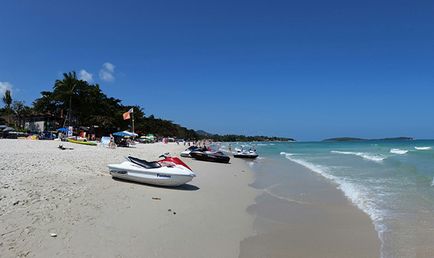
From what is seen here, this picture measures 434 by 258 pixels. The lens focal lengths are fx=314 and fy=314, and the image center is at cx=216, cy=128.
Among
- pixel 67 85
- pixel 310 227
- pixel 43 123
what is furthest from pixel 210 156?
pixel 43 123

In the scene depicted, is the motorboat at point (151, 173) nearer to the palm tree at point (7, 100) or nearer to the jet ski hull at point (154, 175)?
the jet ski hull at point (154, 175)

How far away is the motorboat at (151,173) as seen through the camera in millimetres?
11414

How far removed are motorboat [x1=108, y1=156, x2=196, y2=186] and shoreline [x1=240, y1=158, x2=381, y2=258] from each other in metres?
2.96

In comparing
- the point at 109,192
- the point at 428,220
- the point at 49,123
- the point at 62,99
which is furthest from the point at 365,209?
the point at 49,123

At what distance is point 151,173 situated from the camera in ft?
37.4

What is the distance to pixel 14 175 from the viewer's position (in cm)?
952

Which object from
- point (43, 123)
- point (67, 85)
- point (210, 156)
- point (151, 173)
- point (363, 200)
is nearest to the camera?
point (363, 200)

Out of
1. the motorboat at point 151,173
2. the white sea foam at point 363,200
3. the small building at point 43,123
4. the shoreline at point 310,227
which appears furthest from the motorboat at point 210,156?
the small building at point 43,123

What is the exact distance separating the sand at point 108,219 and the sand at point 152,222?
0.02 meters

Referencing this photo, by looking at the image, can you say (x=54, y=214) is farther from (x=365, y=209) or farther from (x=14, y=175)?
(x=365, y=209)

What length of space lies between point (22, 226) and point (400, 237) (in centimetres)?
766

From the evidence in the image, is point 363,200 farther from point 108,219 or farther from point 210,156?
point 210,156

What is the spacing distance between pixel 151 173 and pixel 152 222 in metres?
4.46

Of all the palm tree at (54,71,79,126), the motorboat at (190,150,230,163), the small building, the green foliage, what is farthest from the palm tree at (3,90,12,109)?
the motorboat at (190,150,230,163)
